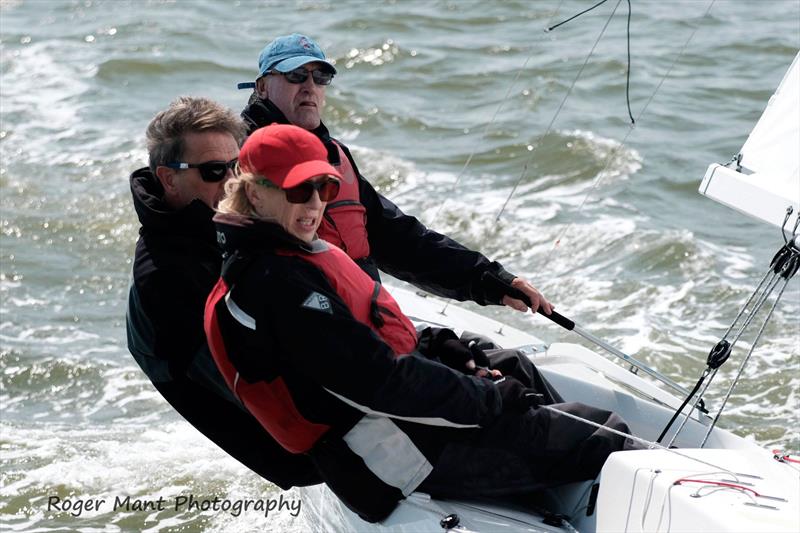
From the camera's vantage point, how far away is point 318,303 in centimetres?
245

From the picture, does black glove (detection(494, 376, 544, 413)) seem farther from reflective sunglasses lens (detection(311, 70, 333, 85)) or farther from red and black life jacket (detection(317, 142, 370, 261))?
reflective sunglasses lens (detection(311, 70, 333, 85))

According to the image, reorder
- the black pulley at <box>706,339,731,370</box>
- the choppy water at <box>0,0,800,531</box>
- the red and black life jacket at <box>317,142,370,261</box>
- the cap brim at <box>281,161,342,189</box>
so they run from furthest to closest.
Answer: the choppy water at <box>0,0,800,531</box> < the red and black life jacket at <box>317,142,370,261</box> < the black pulley at <box>706,339,731,370</box> < the cap brim at <box>281,161,342,189</box>

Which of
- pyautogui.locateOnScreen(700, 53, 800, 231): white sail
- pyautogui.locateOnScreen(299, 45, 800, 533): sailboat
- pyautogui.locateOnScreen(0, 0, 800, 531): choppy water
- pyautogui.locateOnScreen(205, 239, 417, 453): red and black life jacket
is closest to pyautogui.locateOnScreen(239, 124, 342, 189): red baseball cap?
pyautogui.locateOnScreen(205, 239, 417, 453): red and black life jacket

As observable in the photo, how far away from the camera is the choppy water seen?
4.83 m

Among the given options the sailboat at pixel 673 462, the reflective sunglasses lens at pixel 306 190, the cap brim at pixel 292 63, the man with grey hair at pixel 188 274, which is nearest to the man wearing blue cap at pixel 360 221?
the cap brim at pixel 292 63

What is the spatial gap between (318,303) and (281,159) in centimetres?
29

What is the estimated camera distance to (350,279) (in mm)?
2570

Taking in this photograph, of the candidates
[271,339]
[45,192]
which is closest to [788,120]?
[271,339]

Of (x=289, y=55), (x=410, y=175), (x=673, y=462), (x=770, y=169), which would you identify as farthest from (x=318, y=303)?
(x=410, y=175)

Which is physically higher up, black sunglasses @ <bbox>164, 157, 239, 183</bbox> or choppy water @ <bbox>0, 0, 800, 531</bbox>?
black sunglasses @ <bbox>164, 157, 239, 183</bbox>

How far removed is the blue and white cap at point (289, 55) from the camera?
138 inches

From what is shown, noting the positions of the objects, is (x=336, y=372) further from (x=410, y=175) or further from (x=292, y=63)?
(x=410, y=175)

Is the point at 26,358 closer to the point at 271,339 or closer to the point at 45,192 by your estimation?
the point at 45,192

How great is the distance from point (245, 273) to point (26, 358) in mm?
3343
